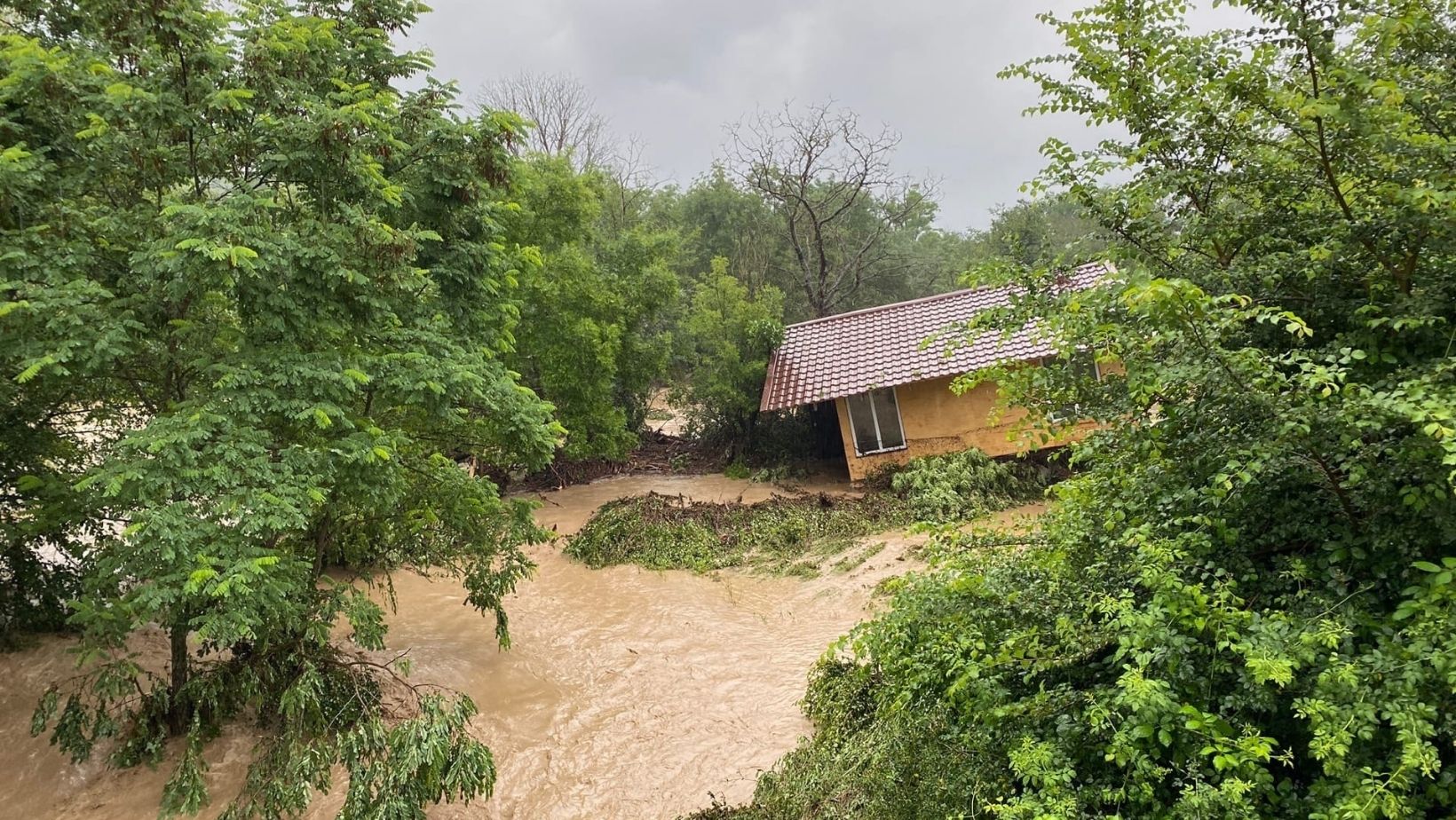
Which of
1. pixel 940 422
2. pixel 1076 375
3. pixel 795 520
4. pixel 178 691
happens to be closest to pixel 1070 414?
pixel 1076 375

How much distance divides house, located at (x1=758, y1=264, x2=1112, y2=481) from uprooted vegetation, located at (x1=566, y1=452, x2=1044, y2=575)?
77cm

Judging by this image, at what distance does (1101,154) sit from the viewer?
4203 mm

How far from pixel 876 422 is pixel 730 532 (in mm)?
4147

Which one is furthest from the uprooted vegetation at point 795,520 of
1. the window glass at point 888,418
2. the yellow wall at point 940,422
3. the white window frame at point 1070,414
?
the white window frame at point 1070,414

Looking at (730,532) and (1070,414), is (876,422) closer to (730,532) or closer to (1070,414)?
(730,532)

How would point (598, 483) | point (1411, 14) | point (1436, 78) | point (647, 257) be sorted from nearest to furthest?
1. point (1411, 14)
2. point (1436, 78)
3. point (647, 257)
4. point (598, 483)

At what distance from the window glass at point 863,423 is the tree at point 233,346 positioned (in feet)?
28.3

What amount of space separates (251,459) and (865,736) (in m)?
4.95

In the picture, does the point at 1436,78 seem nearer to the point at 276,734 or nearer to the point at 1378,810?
the point at 1378,810

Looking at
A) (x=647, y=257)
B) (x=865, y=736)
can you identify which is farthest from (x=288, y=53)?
(x=647, y=257)

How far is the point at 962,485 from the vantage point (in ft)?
41.2

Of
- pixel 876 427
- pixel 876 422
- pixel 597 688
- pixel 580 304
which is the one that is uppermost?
pixel 580 304

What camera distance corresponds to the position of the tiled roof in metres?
13.5

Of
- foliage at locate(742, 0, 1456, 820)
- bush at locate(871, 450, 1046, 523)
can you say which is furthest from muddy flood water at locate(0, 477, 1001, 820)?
foliage at locate(742, 0, 1456, 820)
